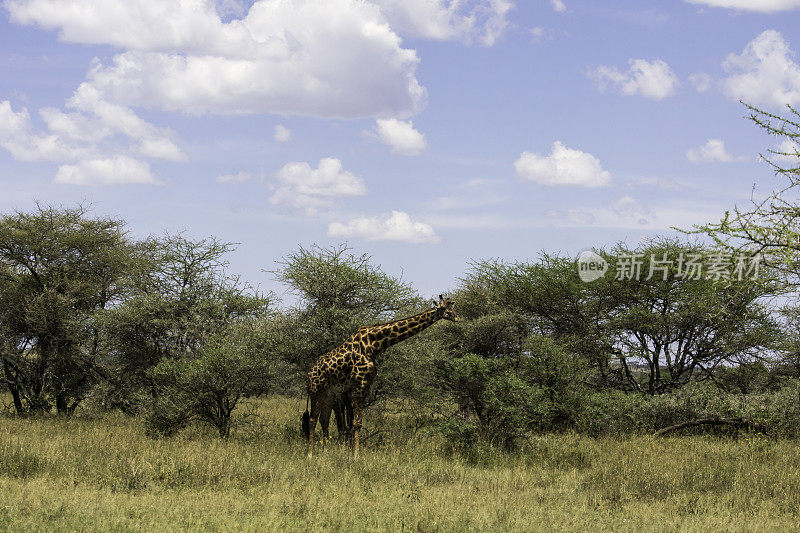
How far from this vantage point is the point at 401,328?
49.7ft

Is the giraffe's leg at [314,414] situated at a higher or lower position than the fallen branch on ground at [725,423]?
higher

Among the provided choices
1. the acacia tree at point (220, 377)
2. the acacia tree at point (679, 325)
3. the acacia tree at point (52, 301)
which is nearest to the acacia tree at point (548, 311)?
the acacia tree at point (679, 325)

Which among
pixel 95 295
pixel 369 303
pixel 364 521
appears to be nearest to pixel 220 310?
pixel 369 303

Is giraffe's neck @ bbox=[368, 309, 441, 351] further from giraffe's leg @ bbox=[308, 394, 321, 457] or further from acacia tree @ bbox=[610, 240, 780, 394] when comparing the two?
acacia tree @ bbox=[610, 240, 780, 394]

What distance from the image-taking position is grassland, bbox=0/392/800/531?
31.2 feet

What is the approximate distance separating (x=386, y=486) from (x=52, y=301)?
56.1ft

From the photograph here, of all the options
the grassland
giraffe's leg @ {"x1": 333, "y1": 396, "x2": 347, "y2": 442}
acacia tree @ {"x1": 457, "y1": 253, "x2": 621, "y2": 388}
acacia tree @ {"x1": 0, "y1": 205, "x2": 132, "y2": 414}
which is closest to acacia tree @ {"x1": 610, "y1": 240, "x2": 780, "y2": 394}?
acacia tree @ {"x1": 457, "y1": 253, "x2": 621, "y2": 388}

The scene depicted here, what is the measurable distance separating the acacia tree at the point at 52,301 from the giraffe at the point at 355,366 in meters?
11.6

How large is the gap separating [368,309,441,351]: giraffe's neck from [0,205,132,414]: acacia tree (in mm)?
12340

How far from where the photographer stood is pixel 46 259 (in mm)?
24406

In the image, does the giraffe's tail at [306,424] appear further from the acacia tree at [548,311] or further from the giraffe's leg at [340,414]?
the acacia tree at [548,311]

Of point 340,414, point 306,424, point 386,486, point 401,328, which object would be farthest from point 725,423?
point 386,486

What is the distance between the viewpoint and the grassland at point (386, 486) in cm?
952

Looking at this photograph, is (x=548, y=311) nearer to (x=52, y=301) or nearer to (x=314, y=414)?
(x=314, y=414)
